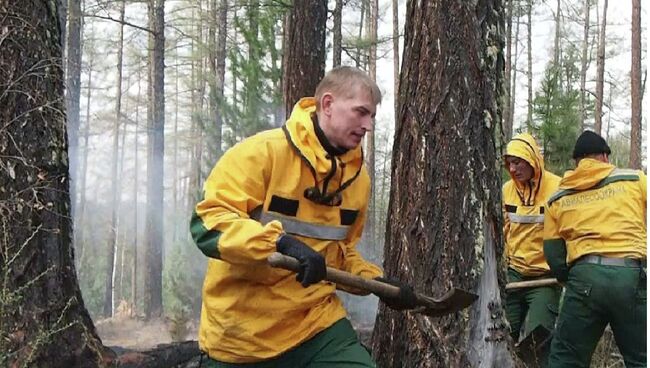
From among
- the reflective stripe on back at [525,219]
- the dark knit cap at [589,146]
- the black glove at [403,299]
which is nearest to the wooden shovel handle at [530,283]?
the reflective stripe on back at [525,219]

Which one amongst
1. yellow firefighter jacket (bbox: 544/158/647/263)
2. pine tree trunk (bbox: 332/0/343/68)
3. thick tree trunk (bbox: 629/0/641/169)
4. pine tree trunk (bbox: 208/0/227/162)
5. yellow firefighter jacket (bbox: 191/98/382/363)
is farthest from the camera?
pine tree trunk (bbox: 208/0/227/162)

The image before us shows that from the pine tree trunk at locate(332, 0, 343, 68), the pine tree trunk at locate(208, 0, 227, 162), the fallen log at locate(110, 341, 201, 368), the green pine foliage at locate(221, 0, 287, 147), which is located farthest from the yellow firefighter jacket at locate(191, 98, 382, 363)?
the pine tree trunk at locate(208, 0, 227, 162)

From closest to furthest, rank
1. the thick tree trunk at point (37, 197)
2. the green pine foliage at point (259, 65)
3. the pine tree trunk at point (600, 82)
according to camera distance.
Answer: the thick tree trunk at point (37, 197), the green pine foliage at point (259, 65), the pine tree trunk at point (600, 82)

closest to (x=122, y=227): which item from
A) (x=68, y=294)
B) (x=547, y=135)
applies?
(x=547, y=135)

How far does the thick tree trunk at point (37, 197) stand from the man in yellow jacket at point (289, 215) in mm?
1494

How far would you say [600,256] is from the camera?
5004 mm

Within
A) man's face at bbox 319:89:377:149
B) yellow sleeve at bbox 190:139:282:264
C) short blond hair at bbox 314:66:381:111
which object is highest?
short blond hair at bbox 314:66:381:111

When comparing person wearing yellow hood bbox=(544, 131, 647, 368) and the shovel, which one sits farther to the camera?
person wearing yellow hood bbox=(544, 131, 647, 368)

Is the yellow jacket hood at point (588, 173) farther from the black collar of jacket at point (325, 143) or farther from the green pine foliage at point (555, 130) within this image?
the green pine foliage at point (555, 130)

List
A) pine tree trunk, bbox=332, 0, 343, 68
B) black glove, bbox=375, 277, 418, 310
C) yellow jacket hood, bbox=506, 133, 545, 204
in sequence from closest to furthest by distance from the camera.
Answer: black glove, bbox=375, 277, 418, 310 < yellow jacket hood, bbox=506, 133, 545, 204 < pine tree trunk, bbox=332, 0, 343, 68

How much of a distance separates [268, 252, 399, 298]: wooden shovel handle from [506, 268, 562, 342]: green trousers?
333cm

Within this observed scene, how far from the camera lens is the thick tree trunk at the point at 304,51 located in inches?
339

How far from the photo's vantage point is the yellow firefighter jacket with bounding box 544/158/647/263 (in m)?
4.95

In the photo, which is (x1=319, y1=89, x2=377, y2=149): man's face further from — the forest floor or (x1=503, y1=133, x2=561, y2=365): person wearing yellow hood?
the forest floor
